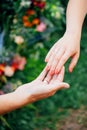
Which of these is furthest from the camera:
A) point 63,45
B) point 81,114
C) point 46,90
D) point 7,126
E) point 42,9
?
point 42,9

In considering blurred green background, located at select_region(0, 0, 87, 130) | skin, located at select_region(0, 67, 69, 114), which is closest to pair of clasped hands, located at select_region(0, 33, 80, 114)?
skin, located at select_region(0, 67, 69, 114)

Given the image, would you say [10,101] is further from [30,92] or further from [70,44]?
[70,44]

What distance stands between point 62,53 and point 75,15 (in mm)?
259

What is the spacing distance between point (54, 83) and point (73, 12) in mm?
454

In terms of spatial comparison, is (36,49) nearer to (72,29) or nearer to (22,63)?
(22,63)

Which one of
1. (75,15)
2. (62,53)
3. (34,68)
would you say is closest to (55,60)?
(62,53)

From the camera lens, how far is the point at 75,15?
7.61 ft

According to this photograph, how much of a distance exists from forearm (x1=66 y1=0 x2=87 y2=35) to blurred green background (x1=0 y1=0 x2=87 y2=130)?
47.2 inches

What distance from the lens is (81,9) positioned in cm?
233

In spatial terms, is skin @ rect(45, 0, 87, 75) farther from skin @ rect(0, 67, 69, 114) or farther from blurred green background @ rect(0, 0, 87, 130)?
blurred green background @ rect(0, 0, 87, 130)

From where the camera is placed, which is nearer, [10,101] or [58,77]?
[10,101]

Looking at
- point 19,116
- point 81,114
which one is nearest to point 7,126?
point 19,116

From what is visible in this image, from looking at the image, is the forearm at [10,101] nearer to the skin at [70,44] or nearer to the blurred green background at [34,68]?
the skin at [70,44]

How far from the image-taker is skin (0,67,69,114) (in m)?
2.01
